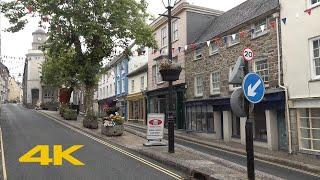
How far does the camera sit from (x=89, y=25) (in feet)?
81.2

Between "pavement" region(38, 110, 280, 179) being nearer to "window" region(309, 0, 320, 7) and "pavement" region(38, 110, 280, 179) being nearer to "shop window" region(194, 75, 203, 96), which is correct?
"window" region(309, 0, 320, 7)

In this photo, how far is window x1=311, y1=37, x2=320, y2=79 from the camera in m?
17.5

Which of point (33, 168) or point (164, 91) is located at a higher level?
point (164, 91)

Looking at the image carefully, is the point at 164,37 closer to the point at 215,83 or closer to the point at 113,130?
the point at 215,83

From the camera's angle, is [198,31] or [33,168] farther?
[198,31]

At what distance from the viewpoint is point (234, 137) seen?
24312 millimetres

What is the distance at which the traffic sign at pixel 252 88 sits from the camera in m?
9.68

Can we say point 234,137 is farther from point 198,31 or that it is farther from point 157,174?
point 157,174

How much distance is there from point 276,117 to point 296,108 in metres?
2.15

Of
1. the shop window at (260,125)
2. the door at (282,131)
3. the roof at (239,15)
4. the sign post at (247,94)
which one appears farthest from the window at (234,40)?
the sign post at (247,94)

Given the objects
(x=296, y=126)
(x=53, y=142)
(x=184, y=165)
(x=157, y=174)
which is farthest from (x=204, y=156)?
(x=53, y=142)

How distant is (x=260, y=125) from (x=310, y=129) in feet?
13.4

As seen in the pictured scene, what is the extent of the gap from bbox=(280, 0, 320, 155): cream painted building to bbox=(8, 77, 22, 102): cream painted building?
139209 mm

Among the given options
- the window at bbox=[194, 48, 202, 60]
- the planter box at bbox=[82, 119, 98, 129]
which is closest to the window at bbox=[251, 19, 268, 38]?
the window at bbox=[194, 48, 202, 60]
